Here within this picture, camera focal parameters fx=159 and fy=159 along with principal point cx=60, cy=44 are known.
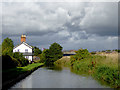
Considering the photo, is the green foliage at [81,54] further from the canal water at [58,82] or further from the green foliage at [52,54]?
the green foliage at [52,54]

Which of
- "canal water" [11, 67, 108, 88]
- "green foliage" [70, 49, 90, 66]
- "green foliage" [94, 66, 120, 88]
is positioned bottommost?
"canal water" [11, 67, 108, 88]

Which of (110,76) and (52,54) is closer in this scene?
(110,76)

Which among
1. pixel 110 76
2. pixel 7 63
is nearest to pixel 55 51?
pixel 7 63

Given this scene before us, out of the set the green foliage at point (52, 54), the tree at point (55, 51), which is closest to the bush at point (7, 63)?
the green foliage at point (52, 54)

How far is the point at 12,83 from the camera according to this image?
16984mm

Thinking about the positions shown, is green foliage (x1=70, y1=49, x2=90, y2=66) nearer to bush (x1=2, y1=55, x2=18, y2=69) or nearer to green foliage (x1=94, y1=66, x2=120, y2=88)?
bush (x1=2, y1=55, x2=18, y2=69)

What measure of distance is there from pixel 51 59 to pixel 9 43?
36.5m

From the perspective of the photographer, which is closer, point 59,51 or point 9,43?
point 59,51

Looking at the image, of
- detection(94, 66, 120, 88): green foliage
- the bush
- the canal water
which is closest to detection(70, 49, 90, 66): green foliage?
the bush

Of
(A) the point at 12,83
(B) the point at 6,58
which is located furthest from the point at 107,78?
(B) the point at 6,58

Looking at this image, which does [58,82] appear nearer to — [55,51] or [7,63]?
[7,63]

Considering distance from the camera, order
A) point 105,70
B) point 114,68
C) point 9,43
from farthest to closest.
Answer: point 9,43 < point 105,70 < point 114,68

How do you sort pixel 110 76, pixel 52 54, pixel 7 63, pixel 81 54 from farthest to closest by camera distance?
pixel 52 54 < pixel 81 54 < pixel 7 63 < pixel 110 76

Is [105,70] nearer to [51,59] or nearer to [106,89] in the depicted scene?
[106,89]
